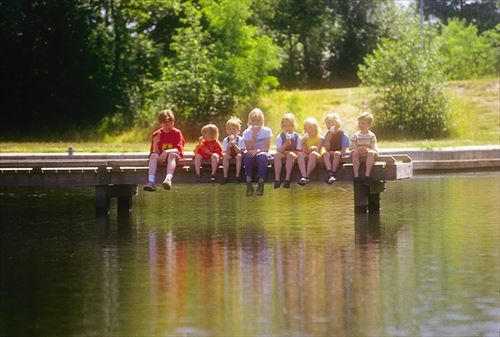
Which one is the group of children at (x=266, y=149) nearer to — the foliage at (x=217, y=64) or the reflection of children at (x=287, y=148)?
the reflection of children at (x=287, y=148)

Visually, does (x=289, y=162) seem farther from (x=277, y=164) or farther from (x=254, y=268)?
(x=254, y=268)

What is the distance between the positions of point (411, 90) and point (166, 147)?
980 inches

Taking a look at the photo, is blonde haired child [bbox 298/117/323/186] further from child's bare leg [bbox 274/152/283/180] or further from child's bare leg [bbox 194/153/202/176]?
child's bare leg [bbox 194/153/202/176]

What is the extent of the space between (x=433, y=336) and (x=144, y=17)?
44323 millimetres

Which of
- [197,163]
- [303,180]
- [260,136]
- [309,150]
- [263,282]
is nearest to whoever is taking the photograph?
[263,282]

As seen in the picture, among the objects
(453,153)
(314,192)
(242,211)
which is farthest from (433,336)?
(453,153)

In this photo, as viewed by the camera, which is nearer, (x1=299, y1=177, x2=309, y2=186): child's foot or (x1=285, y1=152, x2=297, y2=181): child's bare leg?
(x1=299, y1=177, x2=309, y2=186): child's foot

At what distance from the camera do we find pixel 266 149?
21.0m

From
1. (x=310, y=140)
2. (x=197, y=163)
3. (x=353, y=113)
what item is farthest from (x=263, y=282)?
(x=353, y=113)

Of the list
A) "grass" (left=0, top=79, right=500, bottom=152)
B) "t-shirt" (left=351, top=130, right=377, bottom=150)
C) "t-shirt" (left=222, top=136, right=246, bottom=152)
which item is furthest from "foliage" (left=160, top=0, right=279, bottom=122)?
"t-shirt" (left=351, top=130, right=377, bottom=150)

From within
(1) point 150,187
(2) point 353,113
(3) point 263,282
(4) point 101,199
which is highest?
(2) point 353,113

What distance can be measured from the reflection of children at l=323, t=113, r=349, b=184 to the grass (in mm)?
17502

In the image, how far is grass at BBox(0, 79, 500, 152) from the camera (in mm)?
40900

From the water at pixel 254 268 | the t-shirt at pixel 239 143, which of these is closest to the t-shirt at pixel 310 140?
the t-shirt at pixel 239 143
